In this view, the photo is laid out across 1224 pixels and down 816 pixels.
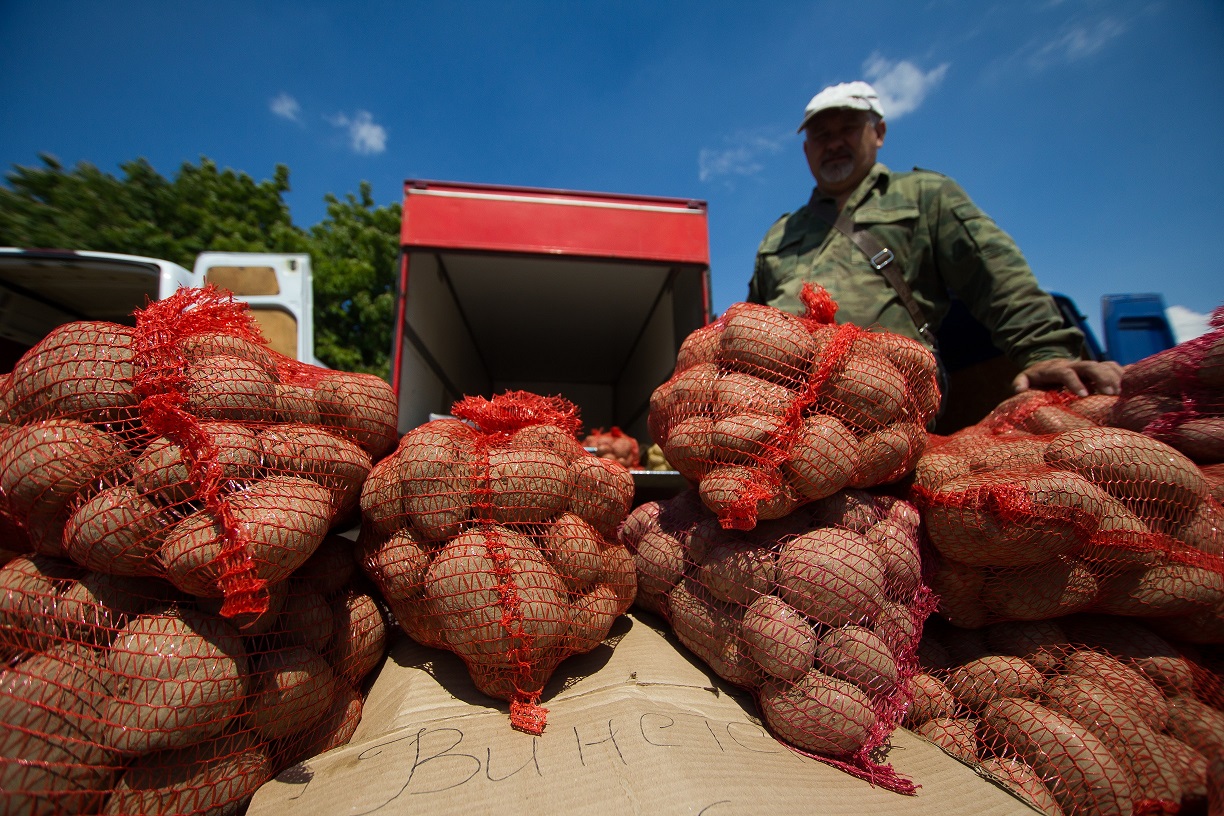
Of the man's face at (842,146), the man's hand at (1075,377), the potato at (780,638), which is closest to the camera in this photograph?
the potato at (780,638)

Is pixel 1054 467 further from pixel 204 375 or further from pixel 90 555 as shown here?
pixel 90 555

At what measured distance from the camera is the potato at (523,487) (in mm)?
1574

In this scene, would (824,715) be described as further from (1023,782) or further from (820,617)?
(1023,782)

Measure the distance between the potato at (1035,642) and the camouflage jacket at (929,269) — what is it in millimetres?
1401

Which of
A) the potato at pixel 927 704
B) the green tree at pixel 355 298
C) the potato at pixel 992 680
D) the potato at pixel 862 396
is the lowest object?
the potato at pixel 927 704

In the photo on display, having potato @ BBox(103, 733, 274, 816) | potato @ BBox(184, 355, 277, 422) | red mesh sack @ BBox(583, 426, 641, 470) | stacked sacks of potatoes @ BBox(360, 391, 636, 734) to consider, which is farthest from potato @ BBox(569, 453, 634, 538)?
red mesh sack @ BBox(583, 426, 641, 470)

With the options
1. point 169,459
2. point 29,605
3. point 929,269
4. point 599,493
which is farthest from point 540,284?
point 29,605

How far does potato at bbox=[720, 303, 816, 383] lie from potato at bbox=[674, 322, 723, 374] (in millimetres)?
101

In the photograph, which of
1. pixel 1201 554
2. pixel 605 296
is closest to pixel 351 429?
pixel 1201 554

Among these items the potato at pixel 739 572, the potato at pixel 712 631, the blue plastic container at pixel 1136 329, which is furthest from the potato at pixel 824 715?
the blue plastic container at pixel 1136 329

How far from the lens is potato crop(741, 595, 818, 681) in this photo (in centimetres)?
151

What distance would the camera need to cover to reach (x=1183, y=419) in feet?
6.07

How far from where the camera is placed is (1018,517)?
60.3 inches

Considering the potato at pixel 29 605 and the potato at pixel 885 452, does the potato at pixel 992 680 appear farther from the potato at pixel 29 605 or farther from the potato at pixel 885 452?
the potato at pixel 29 605
